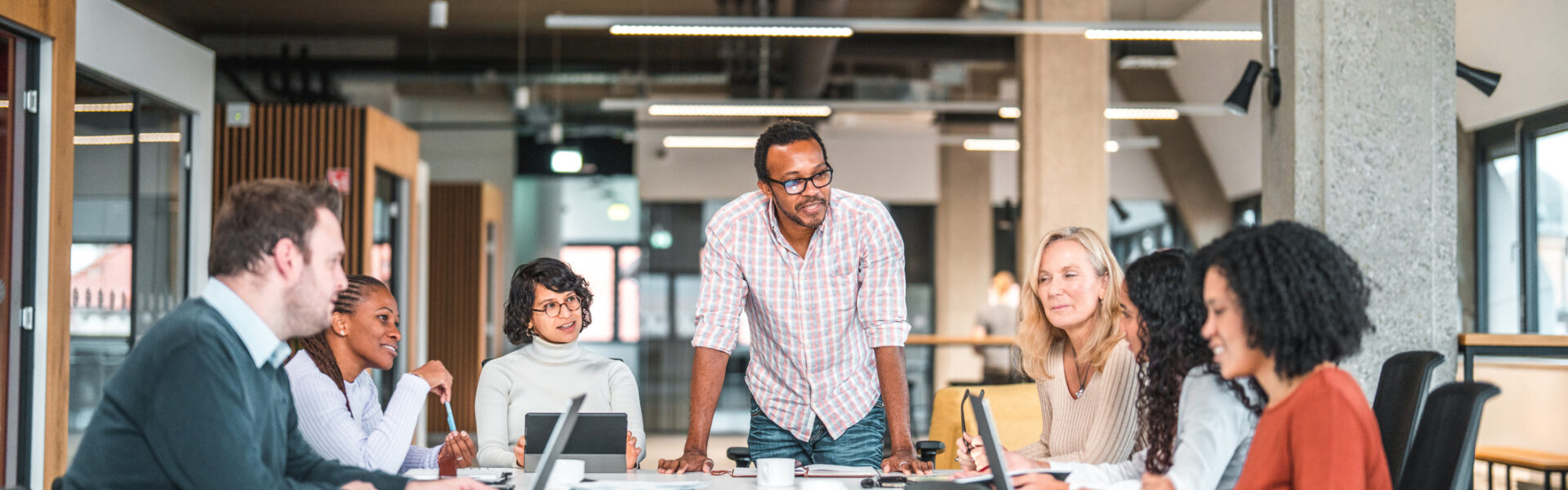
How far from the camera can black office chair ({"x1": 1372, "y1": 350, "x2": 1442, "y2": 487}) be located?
230cm

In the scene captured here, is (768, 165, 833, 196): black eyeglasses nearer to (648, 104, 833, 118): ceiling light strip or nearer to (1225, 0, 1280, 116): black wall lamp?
(1225, 0, 1280, 116): black wall lamp

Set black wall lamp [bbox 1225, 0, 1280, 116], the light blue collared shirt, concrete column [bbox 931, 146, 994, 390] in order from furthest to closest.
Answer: concrete column [bbox 931, 146, 994, 390], black wall lamp [bbox 1225, 0, 1280, 116], the light blue collared shirt

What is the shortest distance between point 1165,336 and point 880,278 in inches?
35.4

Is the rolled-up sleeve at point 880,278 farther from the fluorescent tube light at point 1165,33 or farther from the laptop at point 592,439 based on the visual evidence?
the fluorescent tube light at point 1165,33

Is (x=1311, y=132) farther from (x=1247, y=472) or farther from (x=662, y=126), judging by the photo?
(x=662, y=126)

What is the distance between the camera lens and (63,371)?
15.5 ft

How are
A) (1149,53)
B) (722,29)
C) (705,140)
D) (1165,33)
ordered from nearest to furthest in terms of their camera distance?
(722,29), (1165,33), (1149,53), (705,140)

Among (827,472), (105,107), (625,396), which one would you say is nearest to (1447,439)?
(827,472)

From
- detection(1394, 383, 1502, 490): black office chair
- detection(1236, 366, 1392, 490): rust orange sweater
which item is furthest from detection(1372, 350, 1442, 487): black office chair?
detection(1236, 366, 1392, 490): rust orange sweater

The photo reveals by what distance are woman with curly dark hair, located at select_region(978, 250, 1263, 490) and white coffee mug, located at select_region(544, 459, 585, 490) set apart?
93 centimetres

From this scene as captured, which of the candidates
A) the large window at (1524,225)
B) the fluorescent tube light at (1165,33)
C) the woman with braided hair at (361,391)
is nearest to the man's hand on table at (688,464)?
the woman with braided hair at (361,391)

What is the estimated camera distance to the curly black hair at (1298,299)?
192 centimetres

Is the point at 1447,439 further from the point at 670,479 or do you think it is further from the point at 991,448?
the point at 670,479

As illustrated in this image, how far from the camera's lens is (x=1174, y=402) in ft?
7.94
